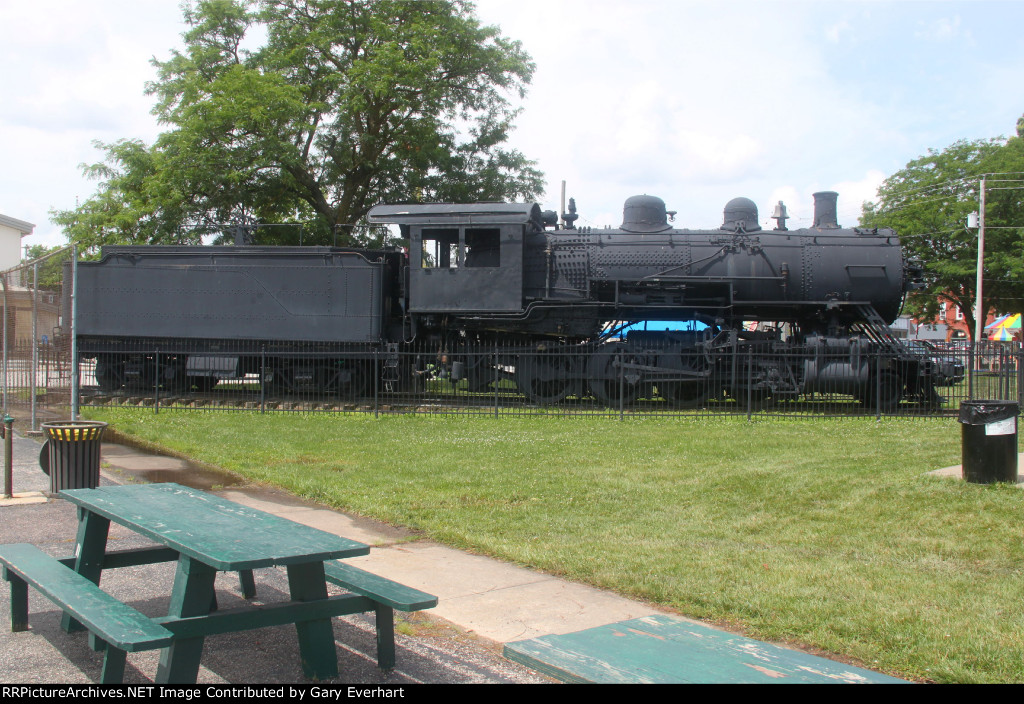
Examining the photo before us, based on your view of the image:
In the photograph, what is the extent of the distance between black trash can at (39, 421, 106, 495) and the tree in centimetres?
1735

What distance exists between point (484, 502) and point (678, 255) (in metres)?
10.0

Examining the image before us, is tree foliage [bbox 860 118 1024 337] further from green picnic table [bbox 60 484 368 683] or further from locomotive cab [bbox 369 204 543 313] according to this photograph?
green picnic table [bbox 60 484 368 683]

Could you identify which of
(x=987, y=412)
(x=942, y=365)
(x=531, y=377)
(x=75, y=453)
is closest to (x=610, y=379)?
(x=531, y=377)

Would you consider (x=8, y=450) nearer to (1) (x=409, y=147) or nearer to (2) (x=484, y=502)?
(2) (x=484, y=502)

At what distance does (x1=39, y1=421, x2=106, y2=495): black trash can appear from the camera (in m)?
6.86

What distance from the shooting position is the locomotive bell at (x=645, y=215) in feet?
56.0

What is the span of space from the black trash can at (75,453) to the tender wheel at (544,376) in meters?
9.71

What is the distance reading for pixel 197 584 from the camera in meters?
3.64

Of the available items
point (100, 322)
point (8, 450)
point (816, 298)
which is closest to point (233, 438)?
point (8, 450)

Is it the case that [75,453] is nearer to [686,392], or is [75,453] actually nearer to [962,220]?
[686,392]

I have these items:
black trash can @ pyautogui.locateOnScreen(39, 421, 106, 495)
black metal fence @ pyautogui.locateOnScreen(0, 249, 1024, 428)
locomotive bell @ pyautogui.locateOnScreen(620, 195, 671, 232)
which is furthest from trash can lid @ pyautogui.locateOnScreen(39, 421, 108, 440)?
locomotive bell @ pyautogui.locateOnScreen(620, 195, 671, 232)

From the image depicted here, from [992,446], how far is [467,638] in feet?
18.0

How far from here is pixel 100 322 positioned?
1833cm
